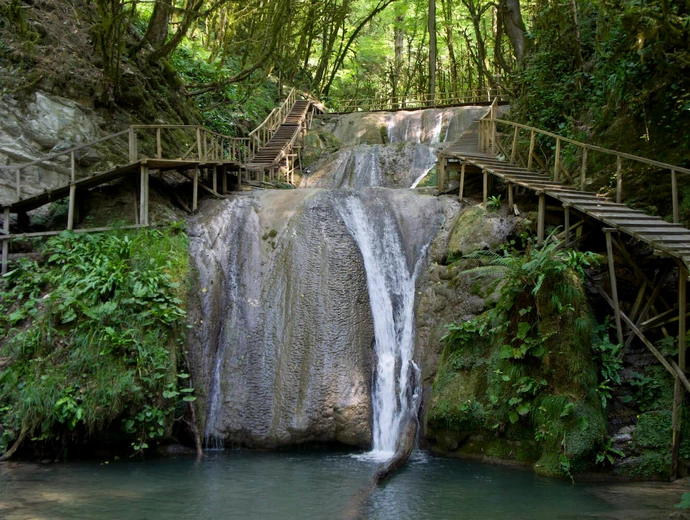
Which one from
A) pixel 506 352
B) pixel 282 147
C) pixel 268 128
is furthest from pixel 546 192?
pixel 268 128

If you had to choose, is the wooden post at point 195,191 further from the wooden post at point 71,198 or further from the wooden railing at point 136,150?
the wooden post at point 71,198

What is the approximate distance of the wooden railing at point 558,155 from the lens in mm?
11680

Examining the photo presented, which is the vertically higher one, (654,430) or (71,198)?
(71,198)

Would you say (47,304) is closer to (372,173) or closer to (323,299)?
(323,299)

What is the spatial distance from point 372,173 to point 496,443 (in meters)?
12.4

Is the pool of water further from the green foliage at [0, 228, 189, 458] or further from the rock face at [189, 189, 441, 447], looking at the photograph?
the rock face at [189, 189, 441, 447]

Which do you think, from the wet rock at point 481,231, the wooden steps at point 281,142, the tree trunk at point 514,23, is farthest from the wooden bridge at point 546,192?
the tree trunk at point 514,23

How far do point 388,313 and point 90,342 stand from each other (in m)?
5.67

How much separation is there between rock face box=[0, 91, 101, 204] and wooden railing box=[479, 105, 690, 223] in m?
9.62

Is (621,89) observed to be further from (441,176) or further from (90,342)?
(90,342)

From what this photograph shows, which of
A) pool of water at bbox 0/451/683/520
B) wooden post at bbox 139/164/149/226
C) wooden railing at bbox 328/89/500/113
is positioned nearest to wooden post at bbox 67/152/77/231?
wooden post at bbox 139/164/149/226

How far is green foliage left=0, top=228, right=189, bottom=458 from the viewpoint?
9969 mm

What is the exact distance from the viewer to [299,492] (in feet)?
28.1

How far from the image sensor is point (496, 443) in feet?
33.8
